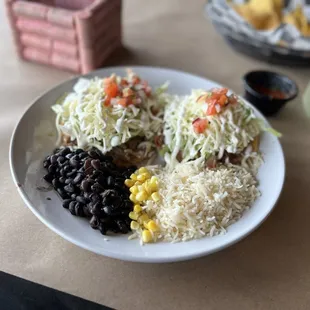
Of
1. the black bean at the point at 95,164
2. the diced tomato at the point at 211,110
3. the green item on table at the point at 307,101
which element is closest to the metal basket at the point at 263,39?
the green item on table at the point at 307,101

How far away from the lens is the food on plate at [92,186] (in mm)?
1174

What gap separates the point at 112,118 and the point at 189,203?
0.46 meters

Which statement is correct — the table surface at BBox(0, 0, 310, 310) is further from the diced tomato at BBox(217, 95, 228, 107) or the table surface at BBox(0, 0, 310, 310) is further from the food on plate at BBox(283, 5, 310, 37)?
the food on plate at BBox(283, 5, 310, 37)

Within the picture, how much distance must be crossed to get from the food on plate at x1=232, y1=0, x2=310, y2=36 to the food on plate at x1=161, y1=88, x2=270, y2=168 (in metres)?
0.72

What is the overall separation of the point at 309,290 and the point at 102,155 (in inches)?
30.7

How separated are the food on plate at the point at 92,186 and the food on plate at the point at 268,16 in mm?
1129

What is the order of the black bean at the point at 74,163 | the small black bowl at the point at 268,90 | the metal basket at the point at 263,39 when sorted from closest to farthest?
the black bean at the point at 74,163
the small black bowl at the point at 268,90
the metal basket at the point at 263,39

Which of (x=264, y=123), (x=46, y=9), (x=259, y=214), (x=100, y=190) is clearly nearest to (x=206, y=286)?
(x=259, y=214)

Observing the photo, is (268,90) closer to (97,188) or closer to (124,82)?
(124,82)

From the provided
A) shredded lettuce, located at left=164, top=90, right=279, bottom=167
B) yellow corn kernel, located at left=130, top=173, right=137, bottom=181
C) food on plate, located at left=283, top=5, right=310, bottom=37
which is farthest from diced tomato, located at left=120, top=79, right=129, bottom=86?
food on plate, located at left=283, top=5, right=310, bottom=37

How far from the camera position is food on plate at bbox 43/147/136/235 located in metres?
1.17

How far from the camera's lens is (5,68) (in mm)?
1956

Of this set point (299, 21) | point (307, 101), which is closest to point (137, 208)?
point (307, 101)

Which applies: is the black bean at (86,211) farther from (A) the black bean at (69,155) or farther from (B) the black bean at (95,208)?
(A) the black bean at (69,155)
